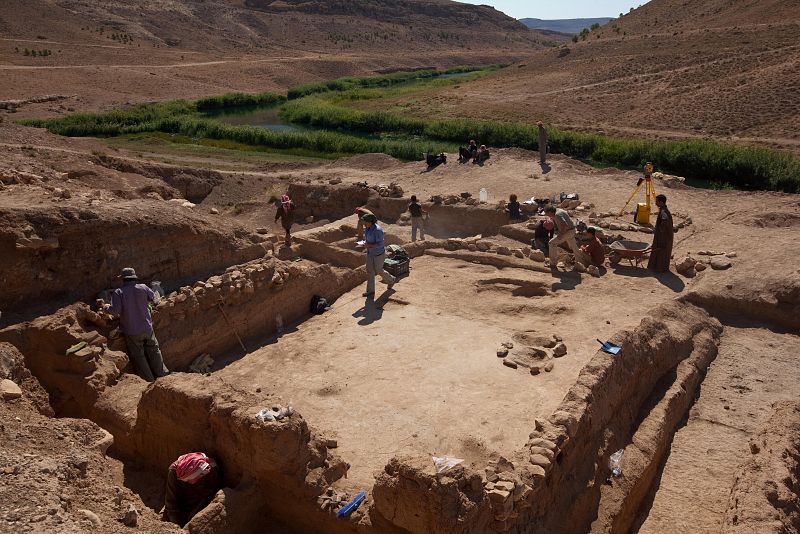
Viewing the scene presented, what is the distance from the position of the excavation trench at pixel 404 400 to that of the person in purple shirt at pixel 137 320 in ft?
1.12

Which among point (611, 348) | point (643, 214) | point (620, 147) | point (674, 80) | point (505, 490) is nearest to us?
point (505, 490)

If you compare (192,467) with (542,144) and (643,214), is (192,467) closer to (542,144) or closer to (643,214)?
(643,214)

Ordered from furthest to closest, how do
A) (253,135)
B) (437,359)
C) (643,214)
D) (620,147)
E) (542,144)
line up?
(253,135) < (620,147) < (542,144) < (643,214) < (437,359)

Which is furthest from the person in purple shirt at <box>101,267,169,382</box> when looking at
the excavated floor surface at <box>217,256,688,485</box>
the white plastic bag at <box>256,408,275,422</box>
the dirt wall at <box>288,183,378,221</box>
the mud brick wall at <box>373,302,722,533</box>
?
the dirt wall at <box>288,183,378,221</box>

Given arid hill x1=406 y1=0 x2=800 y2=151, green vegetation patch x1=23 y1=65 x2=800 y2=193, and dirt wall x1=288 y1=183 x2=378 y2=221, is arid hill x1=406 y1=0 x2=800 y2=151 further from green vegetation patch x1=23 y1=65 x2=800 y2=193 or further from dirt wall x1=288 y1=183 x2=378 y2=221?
dirt wall x1=288 y1=183 x2=378 y2=221

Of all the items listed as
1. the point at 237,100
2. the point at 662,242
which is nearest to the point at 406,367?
the point at 662,242

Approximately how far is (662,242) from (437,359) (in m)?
6.13

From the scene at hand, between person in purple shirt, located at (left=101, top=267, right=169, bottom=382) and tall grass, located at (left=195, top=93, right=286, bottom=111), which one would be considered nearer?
person in purple shirt, located at (left=101, top=267, right=169, bottom=382)

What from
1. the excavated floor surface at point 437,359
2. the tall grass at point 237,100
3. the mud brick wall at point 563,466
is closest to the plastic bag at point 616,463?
the mud brick wall at point 563,466

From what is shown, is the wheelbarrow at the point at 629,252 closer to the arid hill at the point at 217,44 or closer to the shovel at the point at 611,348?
the shovel at the point at 611,348

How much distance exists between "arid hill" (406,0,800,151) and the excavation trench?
24702 mm

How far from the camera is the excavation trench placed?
21.7 ft

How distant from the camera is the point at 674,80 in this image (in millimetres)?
43750

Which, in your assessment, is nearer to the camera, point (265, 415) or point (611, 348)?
point (265, 415)
